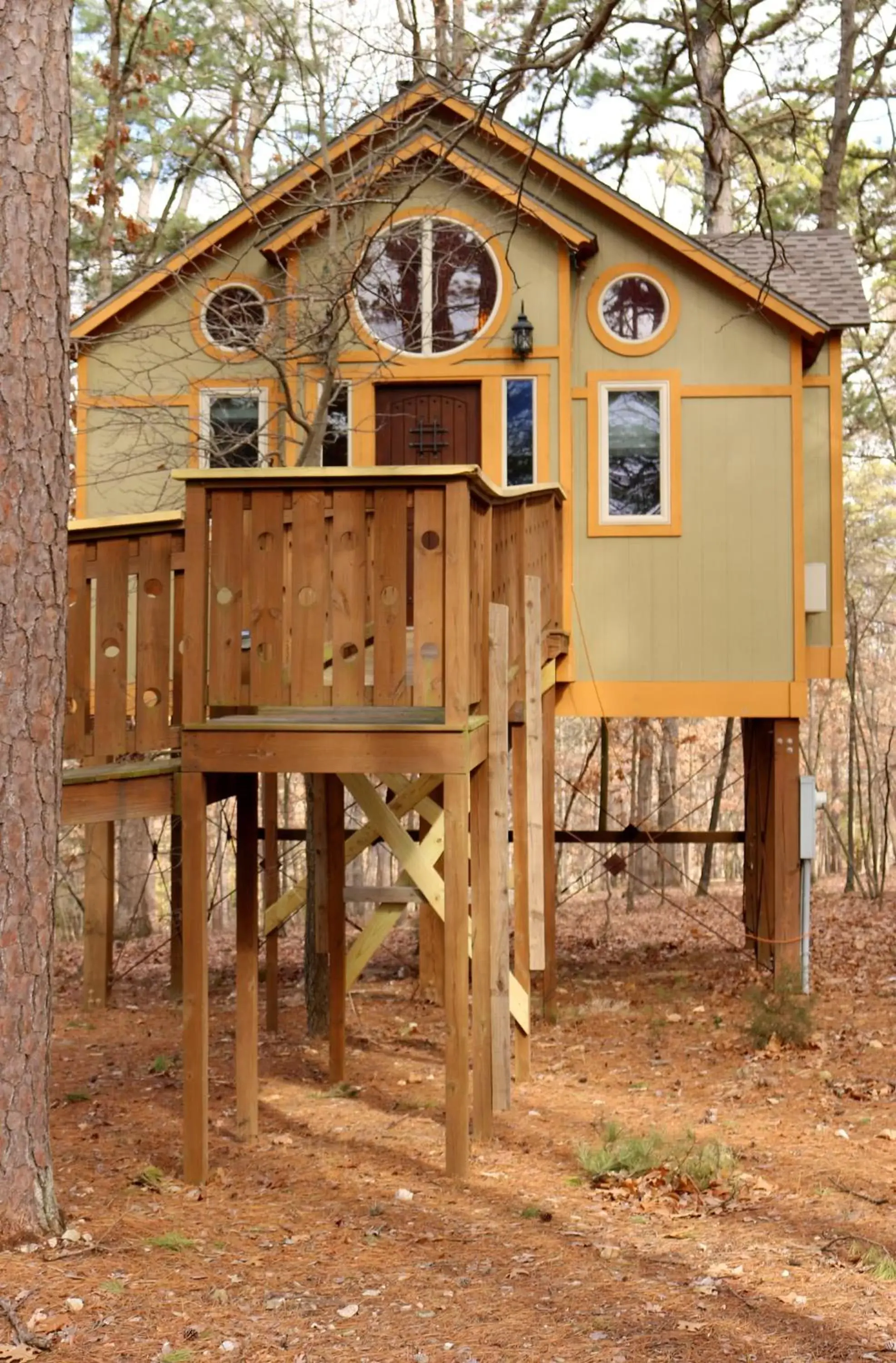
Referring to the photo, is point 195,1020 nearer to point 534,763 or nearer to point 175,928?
point 534,763

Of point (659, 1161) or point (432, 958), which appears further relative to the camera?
point (432, 958)

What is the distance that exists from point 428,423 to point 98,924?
202 inches

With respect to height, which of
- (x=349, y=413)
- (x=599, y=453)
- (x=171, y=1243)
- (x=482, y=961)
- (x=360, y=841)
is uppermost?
(x=349, y=413)

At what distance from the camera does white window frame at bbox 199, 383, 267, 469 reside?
12016mm


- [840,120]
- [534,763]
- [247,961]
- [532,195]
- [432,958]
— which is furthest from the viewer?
[840,120]

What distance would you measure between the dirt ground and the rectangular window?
4741 millimetres

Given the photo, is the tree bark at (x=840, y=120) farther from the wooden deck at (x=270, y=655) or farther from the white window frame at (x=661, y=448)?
the wooden deck at (x=270, y=655)

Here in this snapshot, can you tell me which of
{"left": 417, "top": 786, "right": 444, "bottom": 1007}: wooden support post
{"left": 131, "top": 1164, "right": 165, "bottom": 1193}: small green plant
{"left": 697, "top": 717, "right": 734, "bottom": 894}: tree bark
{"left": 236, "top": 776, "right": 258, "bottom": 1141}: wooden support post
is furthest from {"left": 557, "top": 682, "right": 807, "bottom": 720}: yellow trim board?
{"left": 131, "top": 1164, "right": 165, "bottom": 1193}: small green plant

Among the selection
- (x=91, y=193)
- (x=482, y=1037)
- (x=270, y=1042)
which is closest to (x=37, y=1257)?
(x=482, y=1037)

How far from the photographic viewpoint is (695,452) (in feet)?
39.1

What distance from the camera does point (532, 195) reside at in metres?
11.2

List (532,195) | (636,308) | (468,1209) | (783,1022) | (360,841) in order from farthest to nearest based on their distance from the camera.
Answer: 1. (636,308)
2. (532,195)
3. (360,841)
4. (783,1022)
5. (468,1209)

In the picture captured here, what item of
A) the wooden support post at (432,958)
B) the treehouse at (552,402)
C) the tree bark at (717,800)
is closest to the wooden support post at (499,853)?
the treehouse at (552,402)

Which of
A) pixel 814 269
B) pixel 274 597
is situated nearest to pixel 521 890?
pixel 274 597
